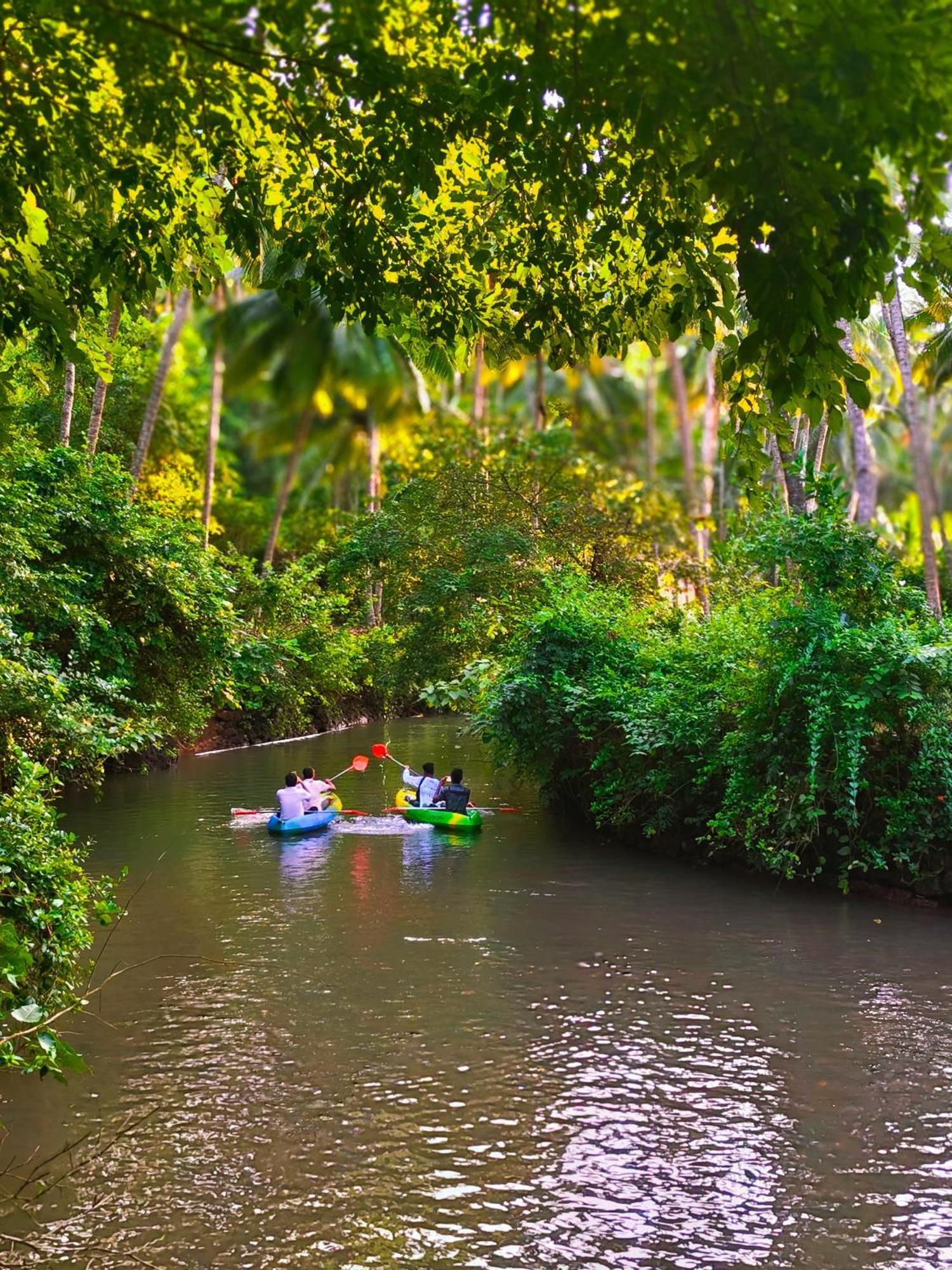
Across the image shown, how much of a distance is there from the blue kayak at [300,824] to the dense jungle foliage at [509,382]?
261cm

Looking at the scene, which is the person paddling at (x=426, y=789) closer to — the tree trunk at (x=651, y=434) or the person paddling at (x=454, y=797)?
the person paddling at (x=454, y=797)

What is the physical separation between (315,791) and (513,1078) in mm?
10951

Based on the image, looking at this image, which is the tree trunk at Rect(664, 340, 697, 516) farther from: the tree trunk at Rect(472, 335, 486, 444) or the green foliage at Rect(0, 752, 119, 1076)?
the tree trunk at Rect(472, 335, 486, 444)

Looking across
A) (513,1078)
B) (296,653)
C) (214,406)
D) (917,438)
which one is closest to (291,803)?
(296,653)

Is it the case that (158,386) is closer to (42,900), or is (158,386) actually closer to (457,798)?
(457,798)

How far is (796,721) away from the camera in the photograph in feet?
43.0

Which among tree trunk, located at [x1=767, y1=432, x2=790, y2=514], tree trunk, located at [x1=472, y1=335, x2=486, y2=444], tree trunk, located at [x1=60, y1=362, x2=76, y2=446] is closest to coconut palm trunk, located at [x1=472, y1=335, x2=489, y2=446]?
tree trunk, located at [x1=472, y1=335, x2=486, y2=444]

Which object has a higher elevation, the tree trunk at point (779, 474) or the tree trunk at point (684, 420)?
the tree trunk at point (779, 474)

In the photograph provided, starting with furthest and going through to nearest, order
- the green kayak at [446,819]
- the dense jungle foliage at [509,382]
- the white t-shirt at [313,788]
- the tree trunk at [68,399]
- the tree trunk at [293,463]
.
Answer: the tree trunk at [293,463] → the tree trunk at [68,399] → the white t-shirt at [313,788] → the green kayak at [446,819] → the dense jungle foliage at [509,382]

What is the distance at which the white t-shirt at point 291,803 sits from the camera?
17.9 metres

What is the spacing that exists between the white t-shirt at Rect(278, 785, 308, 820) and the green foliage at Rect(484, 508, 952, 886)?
3509mm

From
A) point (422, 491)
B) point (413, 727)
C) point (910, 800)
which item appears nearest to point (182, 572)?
point (422, 491)

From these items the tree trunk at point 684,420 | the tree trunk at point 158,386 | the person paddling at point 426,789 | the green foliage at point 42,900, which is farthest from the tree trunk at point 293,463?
the green foliage at point 42,900

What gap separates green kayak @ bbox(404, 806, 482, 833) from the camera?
715 inches
